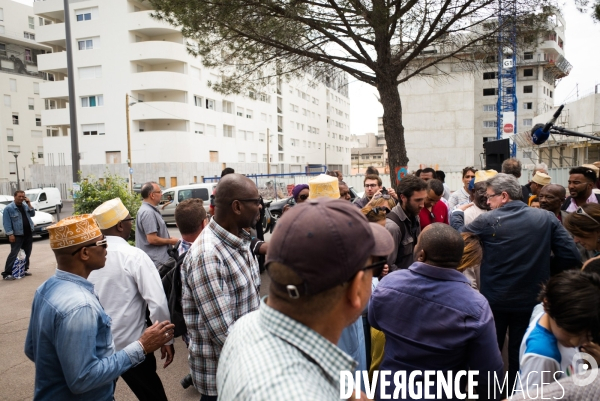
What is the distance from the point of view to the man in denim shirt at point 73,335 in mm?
2027

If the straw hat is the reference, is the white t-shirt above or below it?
below

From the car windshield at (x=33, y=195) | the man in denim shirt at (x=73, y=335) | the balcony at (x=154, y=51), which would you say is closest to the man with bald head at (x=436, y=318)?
the man in denim shirt at (x=73, y=335)

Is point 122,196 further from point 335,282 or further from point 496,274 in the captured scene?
point 335,282

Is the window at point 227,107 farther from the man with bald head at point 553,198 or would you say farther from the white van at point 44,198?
the man with bald head at point 553,198

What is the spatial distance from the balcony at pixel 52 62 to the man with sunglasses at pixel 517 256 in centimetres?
4326

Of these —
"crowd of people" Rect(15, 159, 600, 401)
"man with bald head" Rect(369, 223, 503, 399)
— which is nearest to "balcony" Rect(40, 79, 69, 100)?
"crowd of people" Rect(15, 159, 600, 401)

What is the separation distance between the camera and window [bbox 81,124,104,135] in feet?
123

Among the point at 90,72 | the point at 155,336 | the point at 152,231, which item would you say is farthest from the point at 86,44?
the point at 155,336

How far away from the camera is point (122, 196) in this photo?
7.46 meters

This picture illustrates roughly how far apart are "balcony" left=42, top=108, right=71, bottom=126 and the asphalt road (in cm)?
3471

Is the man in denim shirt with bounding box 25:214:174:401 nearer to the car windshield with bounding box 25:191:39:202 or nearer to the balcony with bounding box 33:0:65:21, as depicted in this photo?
the car windshield with bounding box 25:191:39:202

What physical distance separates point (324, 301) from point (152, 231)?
467 cm

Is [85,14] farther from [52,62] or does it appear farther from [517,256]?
[517,256]

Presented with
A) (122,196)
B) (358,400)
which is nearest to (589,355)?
(358,400)
